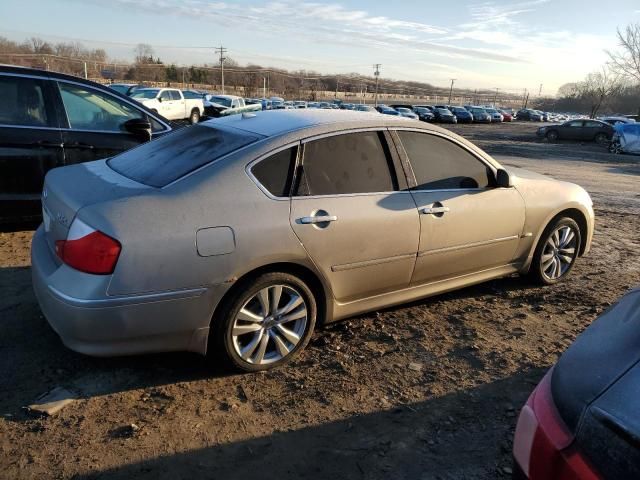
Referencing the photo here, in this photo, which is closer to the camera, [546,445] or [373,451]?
[546,445]

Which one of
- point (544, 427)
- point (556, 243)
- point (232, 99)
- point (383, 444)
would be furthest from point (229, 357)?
point (232, 99)

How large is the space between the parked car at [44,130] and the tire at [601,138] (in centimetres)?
3363

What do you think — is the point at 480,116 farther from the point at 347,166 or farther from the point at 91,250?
the point at 91,250

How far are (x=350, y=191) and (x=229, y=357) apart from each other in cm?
133

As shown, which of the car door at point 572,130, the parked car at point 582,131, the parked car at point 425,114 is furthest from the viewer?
the parked car at point 425,114

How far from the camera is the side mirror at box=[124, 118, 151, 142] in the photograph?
565 cm

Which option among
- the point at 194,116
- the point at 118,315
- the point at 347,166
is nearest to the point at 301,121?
the point at 347,166

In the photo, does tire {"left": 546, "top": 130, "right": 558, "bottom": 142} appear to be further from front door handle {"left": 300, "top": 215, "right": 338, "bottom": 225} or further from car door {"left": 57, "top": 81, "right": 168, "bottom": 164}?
front door handle {"left": 300, "top": 215, "right": 338, "bottom": 225}

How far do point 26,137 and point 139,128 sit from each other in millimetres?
1098

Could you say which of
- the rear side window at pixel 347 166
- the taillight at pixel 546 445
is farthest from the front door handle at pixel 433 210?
the taillight at pixel 546 445

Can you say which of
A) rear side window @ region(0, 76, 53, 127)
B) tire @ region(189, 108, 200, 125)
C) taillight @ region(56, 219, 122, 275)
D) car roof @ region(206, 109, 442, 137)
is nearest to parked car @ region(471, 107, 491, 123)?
tire @ region(189, 108, 200, 125)

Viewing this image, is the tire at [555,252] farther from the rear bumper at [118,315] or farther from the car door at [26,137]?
the car door at [26,137]

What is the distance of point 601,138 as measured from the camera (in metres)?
32.8

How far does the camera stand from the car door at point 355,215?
3295 mm
